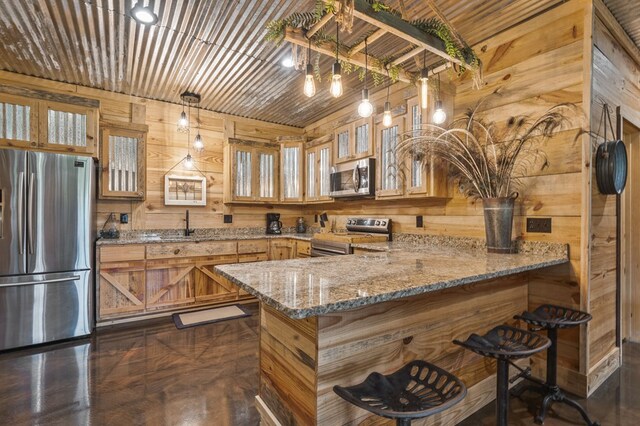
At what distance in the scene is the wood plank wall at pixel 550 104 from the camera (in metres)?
2.15

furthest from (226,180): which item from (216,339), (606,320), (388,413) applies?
(606,320)

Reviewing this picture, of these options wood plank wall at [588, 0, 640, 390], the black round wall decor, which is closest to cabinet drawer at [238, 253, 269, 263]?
wood plank wall at [588, 0, 640, 390]

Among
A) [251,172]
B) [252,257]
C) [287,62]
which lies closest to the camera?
[287,62]

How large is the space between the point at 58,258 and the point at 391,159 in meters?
3.40

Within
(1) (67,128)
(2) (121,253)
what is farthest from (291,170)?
(1) (67,128)

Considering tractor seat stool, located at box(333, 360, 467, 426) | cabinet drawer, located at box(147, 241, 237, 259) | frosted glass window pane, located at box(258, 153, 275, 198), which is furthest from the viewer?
frosted glass window pane, located at box(258, 153, 275, 198)

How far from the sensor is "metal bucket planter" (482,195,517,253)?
7.48 ft

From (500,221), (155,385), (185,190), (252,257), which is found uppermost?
(185,190)

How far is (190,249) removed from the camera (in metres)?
3.81

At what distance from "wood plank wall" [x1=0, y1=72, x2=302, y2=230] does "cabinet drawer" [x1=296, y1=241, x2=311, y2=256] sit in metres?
1.05

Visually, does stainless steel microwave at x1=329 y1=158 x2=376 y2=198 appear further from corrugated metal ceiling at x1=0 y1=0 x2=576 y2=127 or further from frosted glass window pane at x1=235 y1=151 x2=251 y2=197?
frosted glass window pane at x1=235 y1=151 x2=251 y2=197

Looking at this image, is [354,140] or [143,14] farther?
[354,140]

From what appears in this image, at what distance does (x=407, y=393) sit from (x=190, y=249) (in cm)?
325

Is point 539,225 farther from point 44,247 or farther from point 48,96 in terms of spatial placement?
point 48,96
